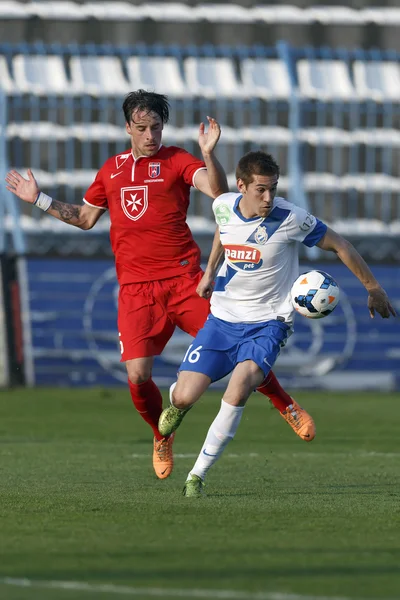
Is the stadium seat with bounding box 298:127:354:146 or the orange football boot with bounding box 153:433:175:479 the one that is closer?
the orange football boot with bounding box 153:433:175:479

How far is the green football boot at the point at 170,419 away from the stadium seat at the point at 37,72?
9.24 metres

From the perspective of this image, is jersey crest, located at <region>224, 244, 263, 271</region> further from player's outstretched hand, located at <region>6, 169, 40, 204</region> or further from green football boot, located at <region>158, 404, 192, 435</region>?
player's outstretched hand, located at <region>6, 169, 40, 204</region>

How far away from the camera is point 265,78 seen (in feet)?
55.0

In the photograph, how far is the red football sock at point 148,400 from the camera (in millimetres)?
8766

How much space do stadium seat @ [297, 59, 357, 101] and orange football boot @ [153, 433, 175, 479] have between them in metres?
9.07

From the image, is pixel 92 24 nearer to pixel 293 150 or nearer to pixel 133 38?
pixel 133 38

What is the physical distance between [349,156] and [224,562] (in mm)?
12594

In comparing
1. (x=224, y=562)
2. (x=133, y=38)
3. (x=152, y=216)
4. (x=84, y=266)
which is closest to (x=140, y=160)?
(x=152, y=216)

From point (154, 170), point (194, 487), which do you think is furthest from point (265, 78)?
point (194, 487)

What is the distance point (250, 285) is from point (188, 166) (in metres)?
1.17

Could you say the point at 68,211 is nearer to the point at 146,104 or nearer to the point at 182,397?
the point at 146,104

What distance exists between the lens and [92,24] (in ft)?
62.6

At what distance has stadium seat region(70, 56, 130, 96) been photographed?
16641 millimetres

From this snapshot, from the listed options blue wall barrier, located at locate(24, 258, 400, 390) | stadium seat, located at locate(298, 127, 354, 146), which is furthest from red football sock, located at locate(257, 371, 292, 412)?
stadium seat, located at locate(298, 127, 354, 146)
